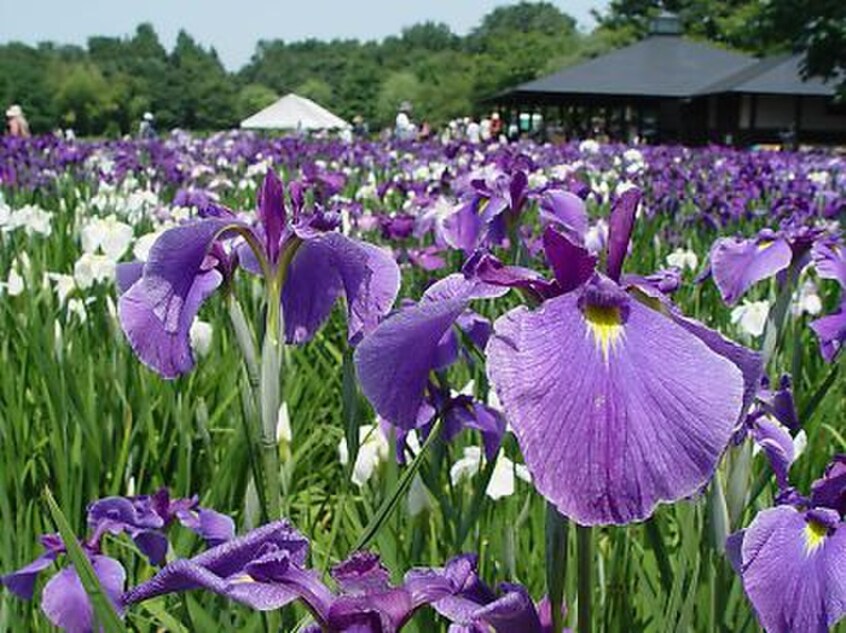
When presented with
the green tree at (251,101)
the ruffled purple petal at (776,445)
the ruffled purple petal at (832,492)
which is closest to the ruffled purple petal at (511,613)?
the ruffled purple petal at (832,492)

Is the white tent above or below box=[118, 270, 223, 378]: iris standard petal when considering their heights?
below

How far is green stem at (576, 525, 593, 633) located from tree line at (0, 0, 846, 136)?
Result: 2563 centimetres

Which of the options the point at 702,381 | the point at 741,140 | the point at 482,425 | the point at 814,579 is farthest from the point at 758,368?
the point at 741,140

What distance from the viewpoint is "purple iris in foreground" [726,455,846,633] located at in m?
0.93

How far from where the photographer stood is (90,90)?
80.1 metres

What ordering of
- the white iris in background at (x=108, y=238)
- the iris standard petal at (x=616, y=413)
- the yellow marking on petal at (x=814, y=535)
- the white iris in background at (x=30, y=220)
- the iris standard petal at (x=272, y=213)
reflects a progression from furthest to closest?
the white iris in background at (x=30, y=220)
the white iris in background at (x=108, y=238)
the iris standard petal at (x=272, y=213)
the yellow marking on petal at (x=814, y=535)
the iris standard petal at (x=616, y=413)

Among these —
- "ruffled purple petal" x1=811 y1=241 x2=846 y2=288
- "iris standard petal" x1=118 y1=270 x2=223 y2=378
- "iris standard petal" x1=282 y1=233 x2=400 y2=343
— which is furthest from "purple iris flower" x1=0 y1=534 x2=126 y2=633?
"ruffled purple petal" x1=811 y1=241 x2=846 y2=288

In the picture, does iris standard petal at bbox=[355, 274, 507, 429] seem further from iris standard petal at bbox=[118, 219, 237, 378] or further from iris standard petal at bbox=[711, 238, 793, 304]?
iris standard petal at bbox=[711, 238, 793, 304]

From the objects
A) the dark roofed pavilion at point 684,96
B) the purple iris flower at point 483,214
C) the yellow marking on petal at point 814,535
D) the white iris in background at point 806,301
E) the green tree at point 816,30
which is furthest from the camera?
the dark roofed pavilion at point 684,96

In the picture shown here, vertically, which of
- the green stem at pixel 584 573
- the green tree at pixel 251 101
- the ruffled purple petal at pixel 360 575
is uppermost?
the ruffled purple petal at pixel 360 575

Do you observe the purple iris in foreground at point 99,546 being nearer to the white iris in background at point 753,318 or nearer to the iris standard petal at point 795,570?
the iris standard petal at point 795,570

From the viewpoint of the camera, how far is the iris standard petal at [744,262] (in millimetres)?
1821

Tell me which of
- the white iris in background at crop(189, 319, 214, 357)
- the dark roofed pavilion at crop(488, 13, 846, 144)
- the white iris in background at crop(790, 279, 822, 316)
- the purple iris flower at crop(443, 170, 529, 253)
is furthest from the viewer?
the dark roofed pavilion at crop(488, 13, 846, 144)

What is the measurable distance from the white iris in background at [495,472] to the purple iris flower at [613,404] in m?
1.09
